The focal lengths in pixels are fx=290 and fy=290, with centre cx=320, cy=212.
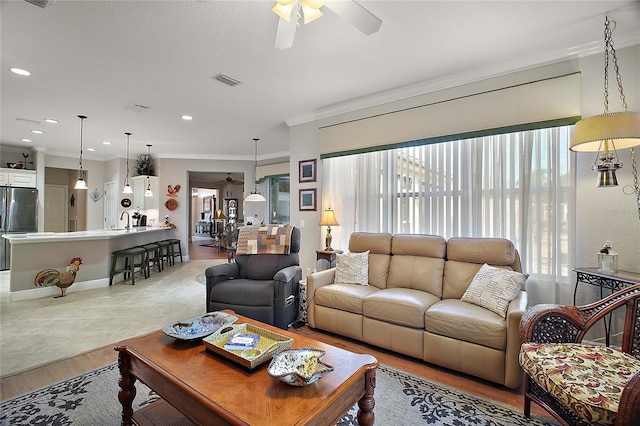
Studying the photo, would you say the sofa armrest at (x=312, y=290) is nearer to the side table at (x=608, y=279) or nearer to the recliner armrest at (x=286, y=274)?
the recliner armrest at (x=286, y=274)

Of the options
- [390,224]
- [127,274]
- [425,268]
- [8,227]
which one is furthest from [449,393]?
[8,227]

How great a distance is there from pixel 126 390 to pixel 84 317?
2.61m

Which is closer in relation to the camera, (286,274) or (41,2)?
(41,2)

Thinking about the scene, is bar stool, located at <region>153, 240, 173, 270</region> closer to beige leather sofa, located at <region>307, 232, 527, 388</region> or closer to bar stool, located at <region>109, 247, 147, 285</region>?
bar stool, located at <region>109, 247, 147, 285</region>

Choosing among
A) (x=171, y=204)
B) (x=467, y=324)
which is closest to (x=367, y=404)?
(x=467, y=324)

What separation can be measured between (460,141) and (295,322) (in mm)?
2766

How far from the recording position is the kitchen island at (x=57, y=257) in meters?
4.25

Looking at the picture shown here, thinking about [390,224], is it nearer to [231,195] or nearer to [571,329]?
[571,329]

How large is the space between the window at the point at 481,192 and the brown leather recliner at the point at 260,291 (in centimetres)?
121

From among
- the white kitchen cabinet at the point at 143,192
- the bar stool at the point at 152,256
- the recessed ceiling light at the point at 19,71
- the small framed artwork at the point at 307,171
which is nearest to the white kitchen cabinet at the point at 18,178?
the white kitchen cabinet at the point at 143,192

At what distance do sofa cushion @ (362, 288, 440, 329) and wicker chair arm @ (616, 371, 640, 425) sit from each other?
135 cm

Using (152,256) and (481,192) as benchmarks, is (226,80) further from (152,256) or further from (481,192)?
(152,256)

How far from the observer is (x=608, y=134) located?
1.95m

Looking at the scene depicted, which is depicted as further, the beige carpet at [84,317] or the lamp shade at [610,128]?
the beige carpet at [84,317]
